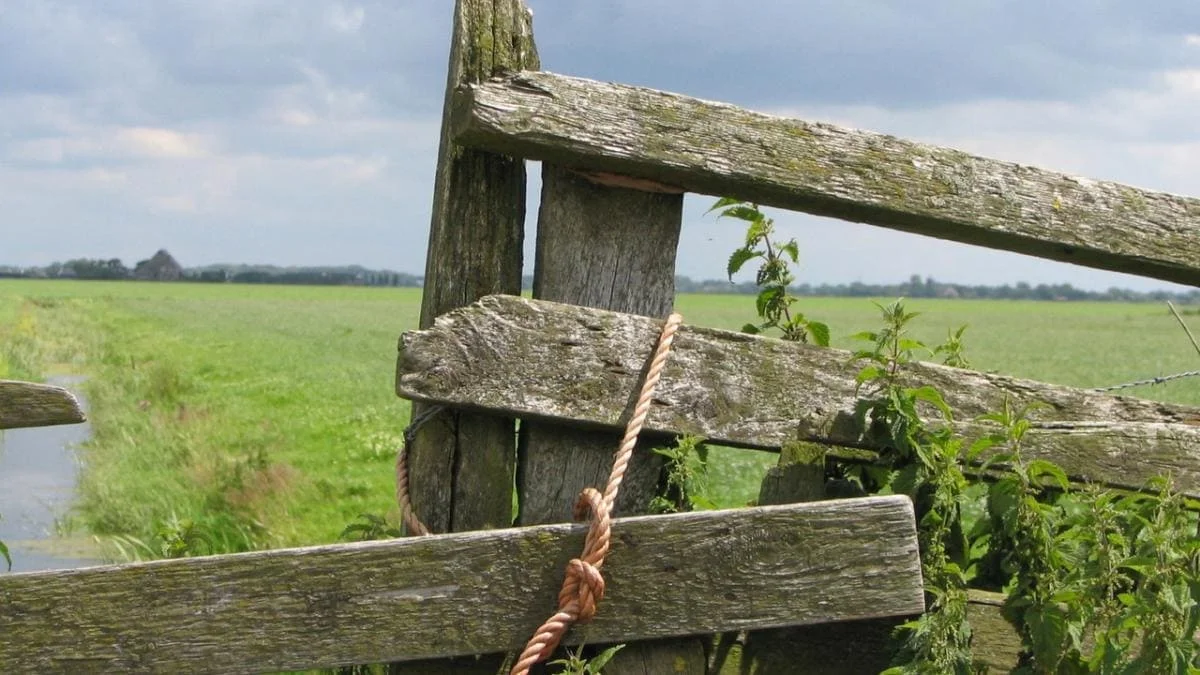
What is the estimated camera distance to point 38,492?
15297 millimetres

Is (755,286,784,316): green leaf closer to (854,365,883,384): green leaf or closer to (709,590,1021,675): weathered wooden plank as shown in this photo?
(854,365,883,384): green leaf

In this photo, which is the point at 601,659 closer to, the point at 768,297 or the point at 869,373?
the point at 869,373

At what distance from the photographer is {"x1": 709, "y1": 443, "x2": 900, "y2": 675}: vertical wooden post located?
2.82 m

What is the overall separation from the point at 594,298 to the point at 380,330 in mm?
45375

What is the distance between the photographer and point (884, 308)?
288 centimetres

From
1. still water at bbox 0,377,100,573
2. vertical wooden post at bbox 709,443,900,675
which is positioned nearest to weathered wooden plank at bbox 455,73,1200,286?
vertical wooden post at bbox 709,443,900,675

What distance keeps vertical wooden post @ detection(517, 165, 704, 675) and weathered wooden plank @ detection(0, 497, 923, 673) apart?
0.87 feet

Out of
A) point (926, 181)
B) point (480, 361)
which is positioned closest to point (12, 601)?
point (480, 361)

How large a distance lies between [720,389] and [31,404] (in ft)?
5.02

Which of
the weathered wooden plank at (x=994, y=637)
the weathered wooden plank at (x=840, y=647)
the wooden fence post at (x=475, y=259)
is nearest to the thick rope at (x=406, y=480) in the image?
the wooden fence post at (x=475, y=259)

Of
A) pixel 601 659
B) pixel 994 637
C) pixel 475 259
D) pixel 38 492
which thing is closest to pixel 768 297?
pixel 475 259

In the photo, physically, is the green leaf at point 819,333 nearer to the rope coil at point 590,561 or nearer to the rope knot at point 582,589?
the rope coil at point 590,561

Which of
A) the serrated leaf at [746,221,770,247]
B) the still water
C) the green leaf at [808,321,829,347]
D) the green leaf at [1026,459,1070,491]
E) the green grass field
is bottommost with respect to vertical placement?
the still water

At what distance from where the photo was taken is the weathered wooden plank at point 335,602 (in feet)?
8.34
